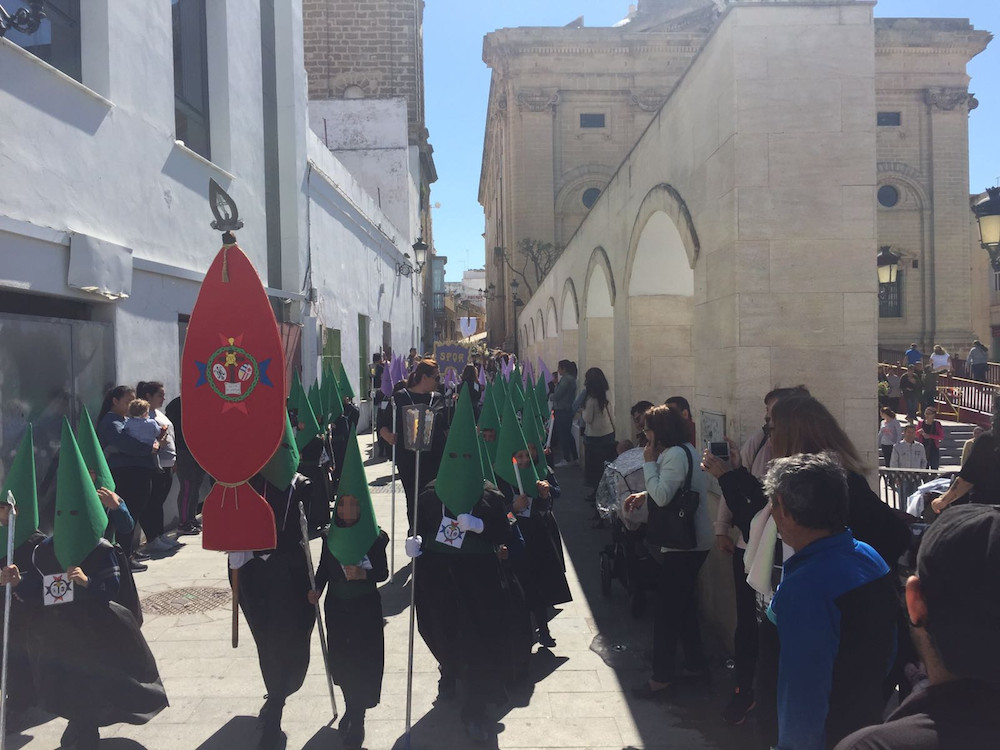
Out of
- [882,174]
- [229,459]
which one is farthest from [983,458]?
[882,174]

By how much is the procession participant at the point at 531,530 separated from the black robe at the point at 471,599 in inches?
29.7

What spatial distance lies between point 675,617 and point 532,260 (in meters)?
34.8

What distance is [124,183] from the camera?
7.58m

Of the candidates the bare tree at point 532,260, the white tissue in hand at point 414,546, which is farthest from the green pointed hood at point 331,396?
the bare tree at point 532,260

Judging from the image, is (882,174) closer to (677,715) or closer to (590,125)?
(590,125)

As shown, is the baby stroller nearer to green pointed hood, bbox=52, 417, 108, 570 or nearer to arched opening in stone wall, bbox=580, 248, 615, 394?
green pointed hood, bbox=52, 417, 108, 570

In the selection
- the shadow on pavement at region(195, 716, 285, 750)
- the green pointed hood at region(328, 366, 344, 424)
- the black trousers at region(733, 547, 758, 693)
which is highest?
the green pointed hood at region(328, 366, 344, 424)

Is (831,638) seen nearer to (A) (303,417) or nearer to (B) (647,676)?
(B) (647,676)

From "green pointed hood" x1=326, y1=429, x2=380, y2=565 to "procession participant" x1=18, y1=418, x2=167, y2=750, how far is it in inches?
43.3

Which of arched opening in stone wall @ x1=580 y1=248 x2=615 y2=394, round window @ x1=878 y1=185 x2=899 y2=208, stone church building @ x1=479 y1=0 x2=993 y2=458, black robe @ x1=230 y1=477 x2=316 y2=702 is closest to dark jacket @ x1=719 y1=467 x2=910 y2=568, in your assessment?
stone church building @ x1=479 y1=0 x2=993 y2=458

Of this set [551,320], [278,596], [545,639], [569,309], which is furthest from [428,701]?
[551,320]

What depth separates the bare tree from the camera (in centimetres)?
3784

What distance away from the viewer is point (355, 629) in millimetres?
4008

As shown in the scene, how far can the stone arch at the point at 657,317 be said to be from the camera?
8367 millimetres
